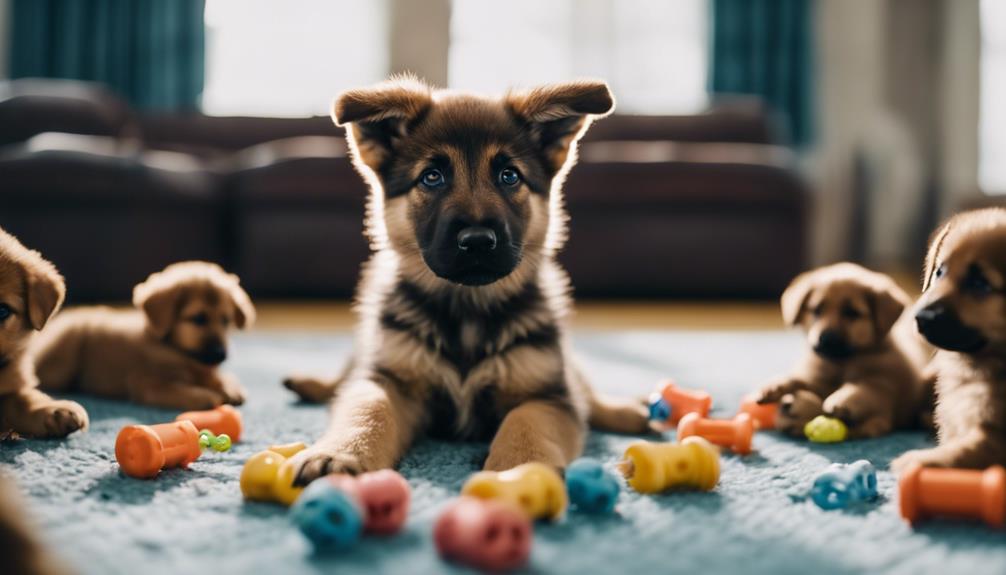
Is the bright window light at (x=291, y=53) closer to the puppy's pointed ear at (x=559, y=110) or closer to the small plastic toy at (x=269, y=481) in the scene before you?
the puppy's pointed ear at (x=559, y=110)

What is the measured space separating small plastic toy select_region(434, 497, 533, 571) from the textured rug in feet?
0.11

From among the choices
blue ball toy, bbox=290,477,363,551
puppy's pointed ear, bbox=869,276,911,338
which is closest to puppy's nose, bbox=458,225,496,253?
blue ball toy, bbox=290,477,363,551

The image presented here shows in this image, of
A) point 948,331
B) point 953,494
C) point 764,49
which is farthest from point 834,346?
point 764,49

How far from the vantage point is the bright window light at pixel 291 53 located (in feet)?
32.5

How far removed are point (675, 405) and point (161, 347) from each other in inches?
62.5

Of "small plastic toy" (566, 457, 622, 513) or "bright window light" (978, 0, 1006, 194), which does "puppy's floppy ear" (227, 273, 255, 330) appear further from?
"bright window light" (978, 0, 1006, 194)

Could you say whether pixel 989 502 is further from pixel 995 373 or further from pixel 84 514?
pixel 84 514

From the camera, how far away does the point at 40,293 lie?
6.89 ft

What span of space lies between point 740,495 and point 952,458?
381 mm

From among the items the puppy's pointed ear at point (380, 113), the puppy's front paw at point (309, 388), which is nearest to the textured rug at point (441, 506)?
the puppy's front paw at point (309, 388)

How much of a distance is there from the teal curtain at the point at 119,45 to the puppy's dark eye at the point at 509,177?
8.04 metres

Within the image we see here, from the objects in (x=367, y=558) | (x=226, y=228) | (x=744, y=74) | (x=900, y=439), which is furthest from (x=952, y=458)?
(x=744, y=74)

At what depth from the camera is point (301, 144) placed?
6637 millimetres

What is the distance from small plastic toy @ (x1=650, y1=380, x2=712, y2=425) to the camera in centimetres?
247
